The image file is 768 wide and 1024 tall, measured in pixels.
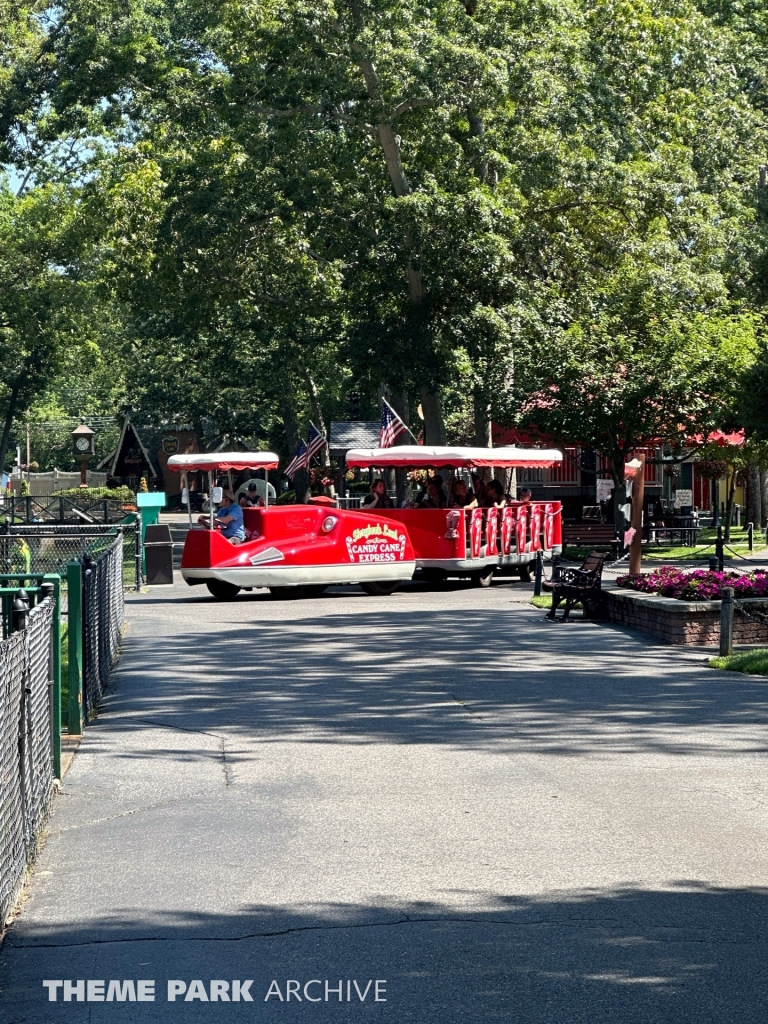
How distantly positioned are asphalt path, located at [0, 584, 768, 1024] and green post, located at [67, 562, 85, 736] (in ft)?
1.08

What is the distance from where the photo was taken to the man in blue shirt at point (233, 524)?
24.7m

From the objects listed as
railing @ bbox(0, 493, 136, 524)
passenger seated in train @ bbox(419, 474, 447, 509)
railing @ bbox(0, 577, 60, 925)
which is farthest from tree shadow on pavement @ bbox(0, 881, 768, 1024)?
railing @ bbox(0, 493, 136, 524)

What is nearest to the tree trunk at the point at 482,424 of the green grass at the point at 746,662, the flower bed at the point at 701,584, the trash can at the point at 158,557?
the trash can at the point at 158,557

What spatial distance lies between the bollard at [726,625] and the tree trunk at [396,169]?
1957 centimetres

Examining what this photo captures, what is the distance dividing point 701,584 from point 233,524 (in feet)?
29.8

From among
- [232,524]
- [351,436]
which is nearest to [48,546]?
[232,524]

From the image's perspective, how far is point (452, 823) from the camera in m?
8.48

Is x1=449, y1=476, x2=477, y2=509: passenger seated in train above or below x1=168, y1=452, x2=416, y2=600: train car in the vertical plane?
above

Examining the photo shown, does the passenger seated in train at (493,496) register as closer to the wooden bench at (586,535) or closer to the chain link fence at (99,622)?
the wooden bench at (586,535)

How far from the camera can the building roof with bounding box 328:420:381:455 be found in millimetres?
60062

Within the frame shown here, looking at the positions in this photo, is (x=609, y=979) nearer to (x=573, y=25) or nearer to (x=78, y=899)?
(x=78, y=899)

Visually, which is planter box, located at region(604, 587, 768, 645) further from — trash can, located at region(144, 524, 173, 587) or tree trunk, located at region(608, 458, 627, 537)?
tree trunk, located at region(608, 458, 627, 537)

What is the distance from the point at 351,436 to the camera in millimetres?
60438

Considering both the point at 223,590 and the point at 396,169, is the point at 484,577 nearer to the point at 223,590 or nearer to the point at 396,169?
the point at 223,590
